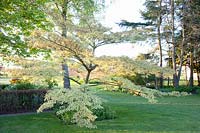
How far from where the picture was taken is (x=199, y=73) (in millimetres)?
26078

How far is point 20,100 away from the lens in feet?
32.5

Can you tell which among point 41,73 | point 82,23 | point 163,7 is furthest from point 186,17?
point 41,73

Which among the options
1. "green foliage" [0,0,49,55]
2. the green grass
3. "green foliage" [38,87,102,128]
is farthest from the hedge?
"green foliage" [38,87,102,128]

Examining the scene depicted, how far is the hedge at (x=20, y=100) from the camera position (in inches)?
380

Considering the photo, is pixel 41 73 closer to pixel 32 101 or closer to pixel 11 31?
pixel 32 101

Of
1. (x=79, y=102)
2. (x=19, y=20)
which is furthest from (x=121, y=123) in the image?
(x=19, y=20)

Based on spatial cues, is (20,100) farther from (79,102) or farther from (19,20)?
(79,102)

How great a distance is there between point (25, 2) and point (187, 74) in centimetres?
2093

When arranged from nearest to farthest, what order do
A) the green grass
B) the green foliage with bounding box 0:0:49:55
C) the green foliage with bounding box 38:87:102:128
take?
the green foliage with bounding box 38:87:102:128 < the green grass < the green foliage with bounding box 0:0:49:55

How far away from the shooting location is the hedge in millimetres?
9656

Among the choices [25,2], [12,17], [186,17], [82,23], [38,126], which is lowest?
[38,126]

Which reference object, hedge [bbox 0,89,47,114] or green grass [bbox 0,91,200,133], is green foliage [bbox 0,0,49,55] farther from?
green grass [bbox 0,91,200,133]

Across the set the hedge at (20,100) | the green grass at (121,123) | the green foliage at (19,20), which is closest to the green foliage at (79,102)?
the green grass at (121,123)

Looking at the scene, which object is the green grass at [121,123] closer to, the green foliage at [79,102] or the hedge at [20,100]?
the hedge at [20,100]
